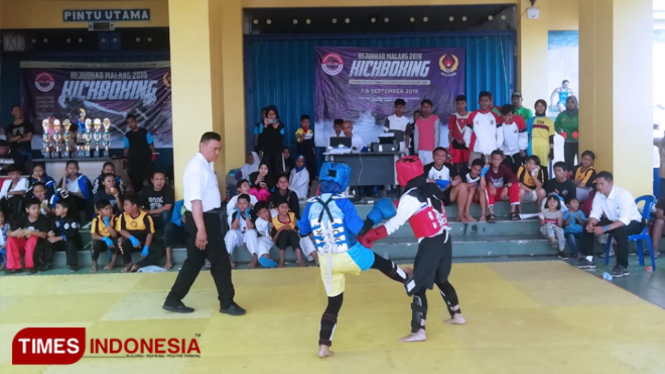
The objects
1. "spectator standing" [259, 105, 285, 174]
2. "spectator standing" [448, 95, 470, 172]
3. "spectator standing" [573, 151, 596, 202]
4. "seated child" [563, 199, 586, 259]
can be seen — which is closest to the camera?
"seated child" [563, 199, 586, 259]

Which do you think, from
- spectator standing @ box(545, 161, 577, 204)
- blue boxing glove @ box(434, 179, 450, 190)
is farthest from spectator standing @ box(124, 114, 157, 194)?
spectator standing @ box(545, 161, 577, 204)

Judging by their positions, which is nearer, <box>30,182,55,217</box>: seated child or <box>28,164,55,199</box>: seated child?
<box>30,182,55,217</box>: seated child

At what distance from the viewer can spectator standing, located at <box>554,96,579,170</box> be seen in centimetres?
1091

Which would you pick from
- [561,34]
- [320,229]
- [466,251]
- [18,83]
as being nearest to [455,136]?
[466,251]

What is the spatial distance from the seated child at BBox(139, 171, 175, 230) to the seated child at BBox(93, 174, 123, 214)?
36 cm

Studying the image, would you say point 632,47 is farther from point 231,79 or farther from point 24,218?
point 24,218

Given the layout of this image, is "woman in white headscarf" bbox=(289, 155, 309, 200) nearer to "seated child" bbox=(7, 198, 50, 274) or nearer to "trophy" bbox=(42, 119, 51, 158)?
"trophy" bbox=(42, 119, 51, 158)

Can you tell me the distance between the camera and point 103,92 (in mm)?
14109

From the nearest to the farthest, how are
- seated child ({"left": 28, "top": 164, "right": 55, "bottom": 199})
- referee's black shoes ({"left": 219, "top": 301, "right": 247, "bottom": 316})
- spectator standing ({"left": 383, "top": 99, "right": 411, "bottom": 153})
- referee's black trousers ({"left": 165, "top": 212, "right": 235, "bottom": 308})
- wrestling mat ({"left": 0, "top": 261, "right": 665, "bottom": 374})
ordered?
1. wrestling mat ({"left": 0, "top": 261, "right": 665, "bottom": 374})
2. referee's black trousers ({"left": 165, "top": 212, "right": 235, "bottom": 308})
3. referee's black shoes ({"left": 219, "top": 301, "right": 247, "bottom": 316})
4. seated child ({"left": 28, "top": 164, "right": 55, "bottom": 199})
5. spectator standing ({"left": 383, "top": 99, "right": 411, "bottom": 153})

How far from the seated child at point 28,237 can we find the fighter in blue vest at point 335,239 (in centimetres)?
500

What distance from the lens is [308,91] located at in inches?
524

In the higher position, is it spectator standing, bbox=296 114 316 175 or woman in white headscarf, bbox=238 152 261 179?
spectator standing, bbox=296 114 316 175

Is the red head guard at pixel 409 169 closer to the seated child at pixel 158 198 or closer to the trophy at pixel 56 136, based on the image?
the seated child at pixel 158 198

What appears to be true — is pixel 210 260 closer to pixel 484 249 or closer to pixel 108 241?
pixel 108 241
